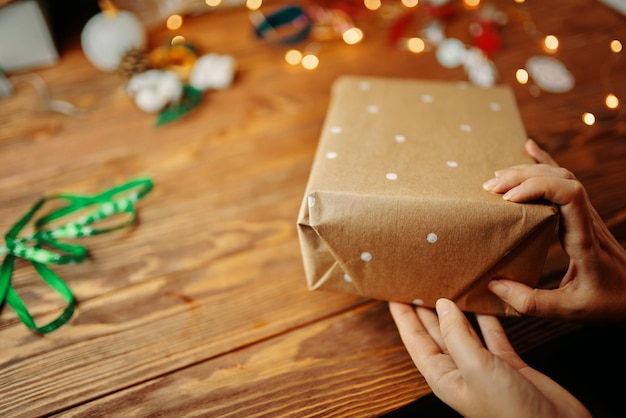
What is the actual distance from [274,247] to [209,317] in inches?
5.6

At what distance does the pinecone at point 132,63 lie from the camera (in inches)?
35.0

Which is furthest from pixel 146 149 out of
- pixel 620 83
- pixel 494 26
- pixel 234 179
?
pixel 620 83

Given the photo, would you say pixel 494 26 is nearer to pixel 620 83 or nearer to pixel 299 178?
pixel 620 83

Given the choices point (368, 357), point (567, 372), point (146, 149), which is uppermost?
point (146, 149)

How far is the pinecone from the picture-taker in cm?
89

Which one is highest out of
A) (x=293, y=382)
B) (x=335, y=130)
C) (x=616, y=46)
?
(x=335, y=130)

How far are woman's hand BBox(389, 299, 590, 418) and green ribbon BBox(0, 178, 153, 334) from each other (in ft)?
1.48

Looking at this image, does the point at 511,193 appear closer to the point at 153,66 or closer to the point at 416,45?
the point at 416,45

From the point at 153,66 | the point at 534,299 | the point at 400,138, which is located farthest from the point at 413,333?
the point at 153,66

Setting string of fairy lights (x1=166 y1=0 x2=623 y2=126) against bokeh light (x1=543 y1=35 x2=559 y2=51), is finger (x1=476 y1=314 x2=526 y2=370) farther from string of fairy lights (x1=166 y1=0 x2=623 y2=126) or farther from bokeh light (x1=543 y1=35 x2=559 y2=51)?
bokeh light (x1=543 y1=35 x2=559 y2=51)

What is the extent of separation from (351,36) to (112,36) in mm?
513

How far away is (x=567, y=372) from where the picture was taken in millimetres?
768

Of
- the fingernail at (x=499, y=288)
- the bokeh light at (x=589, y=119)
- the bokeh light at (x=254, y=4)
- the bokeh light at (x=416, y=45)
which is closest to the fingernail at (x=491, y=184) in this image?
the fingernail at (x=499, y=288)

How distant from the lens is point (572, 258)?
53cm
